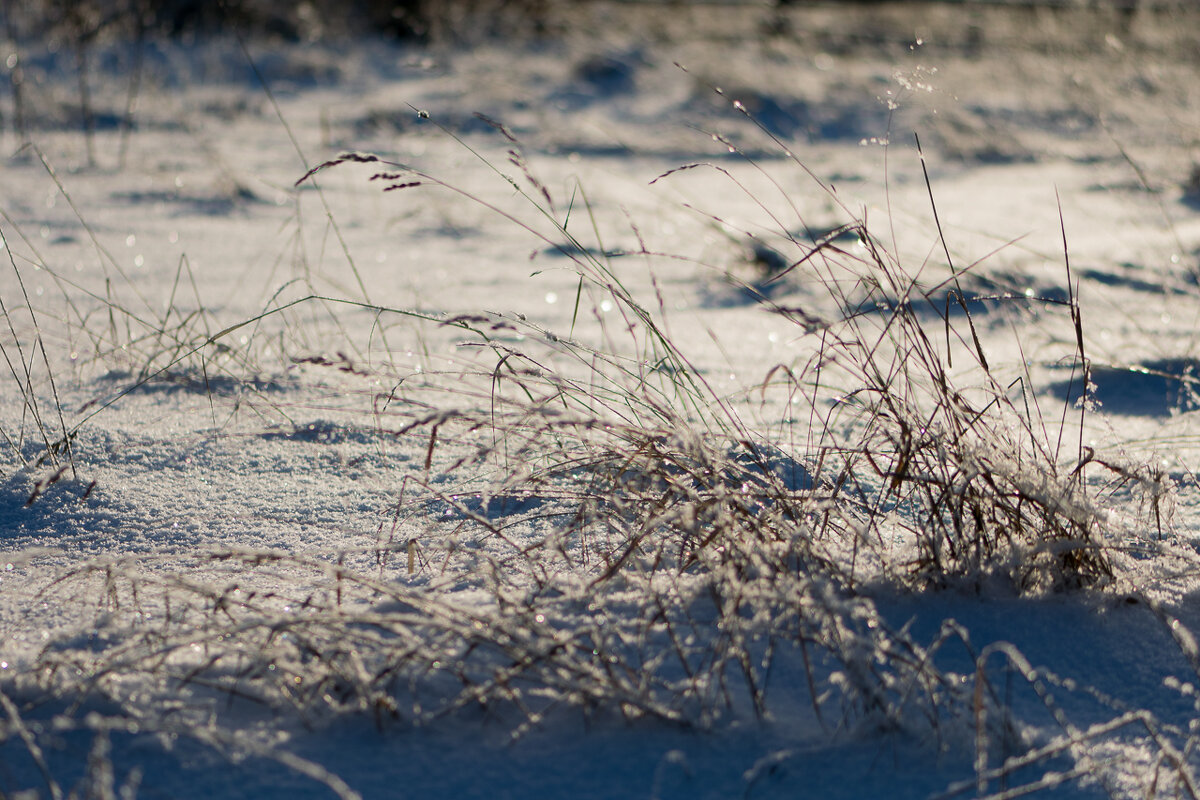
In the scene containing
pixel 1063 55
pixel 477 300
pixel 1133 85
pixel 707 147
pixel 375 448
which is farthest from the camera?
pixel 1063 55

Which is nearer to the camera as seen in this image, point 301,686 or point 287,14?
point 301,686

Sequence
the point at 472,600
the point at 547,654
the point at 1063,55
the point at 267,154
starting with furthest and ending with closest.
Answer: the point at 1063,55
the point at 267,154
the point at 472,600
the point at 547,654

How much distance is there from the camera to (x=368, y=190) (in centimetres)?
450

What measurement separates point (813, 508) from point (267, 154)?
436 centimetres

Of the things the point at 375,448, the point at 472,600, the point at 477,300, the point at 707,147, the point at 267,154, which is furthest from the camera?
the point at 707,147

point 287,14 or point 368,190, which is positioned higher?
point 287,14

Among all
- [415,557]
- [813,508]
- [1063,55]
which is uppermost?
[1063,55]

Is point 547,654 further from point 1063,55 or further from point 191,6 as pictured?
point 1063,55

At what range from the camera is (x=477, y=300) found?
2.84m

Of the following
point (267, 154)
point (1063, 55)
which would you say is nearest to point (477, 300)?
point (267, 154)

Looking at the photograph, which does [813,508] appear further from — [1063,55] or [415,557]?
[1063,55]

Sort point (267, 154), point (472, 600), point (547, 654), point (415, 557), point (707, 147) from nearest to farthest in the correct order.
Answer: point (547, 654)
point (472, 600)
point (415, 557)
point (267, 154)
point (707, 147)

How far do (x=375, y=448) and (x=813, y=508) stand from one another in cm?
78

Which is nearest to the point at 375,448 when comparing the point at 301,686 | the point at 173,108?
the point at 301,686
